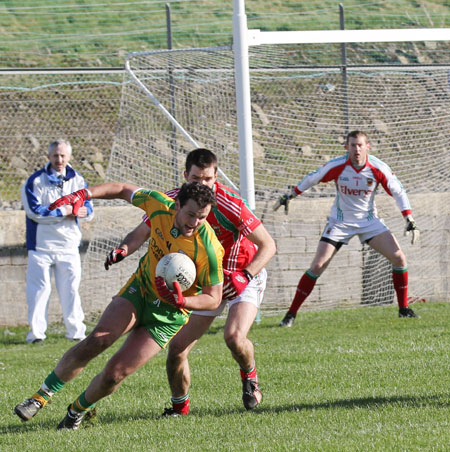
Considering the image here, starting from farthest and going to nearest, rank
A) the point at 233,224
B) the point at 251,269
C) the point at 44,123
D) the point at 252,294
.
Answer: the point at 44,123 → the point at 252,294 → the point at 233,224 → the point at 251,269

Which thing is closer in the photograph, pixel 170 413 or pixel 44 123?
pixel 170 413

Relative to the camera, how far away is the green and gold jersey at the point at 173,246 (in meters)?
5.74

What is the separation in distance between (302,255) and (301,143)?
1.68 meters

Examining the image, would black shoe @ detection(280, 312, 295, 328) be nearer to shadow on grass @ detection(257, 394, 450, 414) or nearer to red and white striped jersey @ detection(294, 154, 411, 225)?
red and white striped jersey @ detection(294, 154, 411, 225)

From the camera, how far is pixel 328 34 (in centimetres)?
1098

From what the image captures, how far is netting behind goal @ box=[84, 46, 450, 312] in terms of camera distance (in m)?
12.5

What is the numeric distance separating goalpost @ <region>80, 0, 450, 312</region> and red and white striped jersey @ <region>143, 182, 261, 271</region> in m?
5.31

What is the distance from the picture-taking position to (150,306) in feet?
19.5

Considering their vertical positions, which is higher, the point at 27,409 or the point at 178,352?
the point at 178,352

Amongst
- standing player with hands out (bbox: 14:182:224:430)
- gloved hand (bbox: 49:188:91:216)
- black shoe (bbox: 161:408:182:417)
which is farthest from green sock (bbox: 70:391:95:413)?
gloved hand (bbox: 49:188:91:216)

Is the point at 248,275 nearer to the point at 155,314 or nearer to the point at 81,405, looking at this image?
the point at 155,314

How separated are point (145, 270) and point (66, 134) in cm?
822

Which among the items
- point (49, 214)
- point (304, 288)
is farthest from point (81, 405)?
point (304, 288)

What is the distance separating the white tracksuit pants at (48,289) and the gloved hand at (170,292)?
5.58 metres
